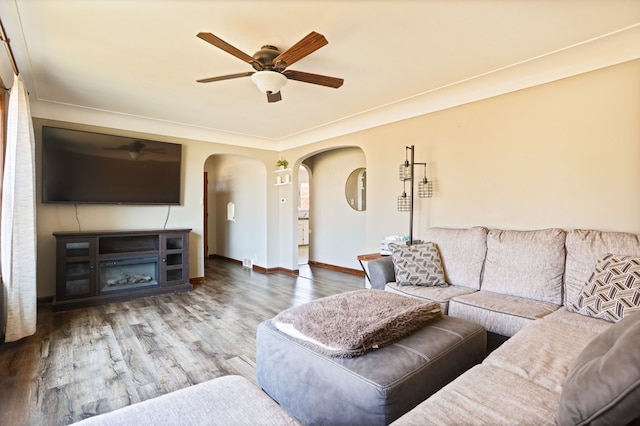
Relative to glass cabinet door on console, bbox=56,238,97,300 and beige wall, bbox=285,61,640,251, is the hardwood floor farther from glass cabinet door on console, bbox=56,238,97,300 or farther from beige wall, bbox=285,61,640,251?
beige wall, bbox=285,61,640,251

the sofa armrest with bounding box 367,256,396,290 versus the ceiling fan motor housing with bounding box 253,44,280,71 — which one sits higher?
the ceiling fan motor housing with bounding box 253,44,280,71

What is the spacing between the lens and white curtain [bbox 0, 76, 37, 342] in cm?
272

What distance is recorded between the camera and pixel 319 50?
2.53 metres

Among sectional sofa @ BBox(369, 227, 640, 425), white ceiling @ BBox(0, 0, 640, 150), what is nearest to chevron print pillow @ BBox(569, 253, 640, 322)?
sectional sofa @ BBox(369, 227, 640, 425)

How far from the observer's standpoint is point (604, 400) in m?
0.79

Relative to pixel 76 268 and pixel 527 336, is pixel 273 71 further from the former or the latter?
pixel 76 268

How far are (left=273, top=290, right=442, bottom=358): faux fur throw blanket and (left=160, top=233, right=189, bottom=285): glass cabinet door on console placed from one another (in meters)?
3.06

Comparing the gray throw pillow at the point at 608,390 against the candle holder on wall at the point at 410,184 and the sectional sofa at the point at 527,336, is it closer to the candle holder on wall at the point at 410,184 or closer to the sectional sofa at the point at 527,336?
the sectional sofa at the point at 527,336

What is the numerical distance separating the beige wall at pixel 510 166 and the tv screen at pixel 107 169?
19cm

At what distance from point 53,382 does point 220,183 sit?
5.54m

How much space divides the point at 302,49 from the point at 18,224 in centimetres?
290

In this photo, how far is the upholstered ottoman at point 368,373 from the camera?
1.34 meters

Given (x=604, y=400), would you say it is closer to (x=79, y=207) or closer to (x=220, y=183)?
(x=79, y=207)

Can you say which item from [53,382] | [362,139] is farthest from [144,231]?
[362,139]
